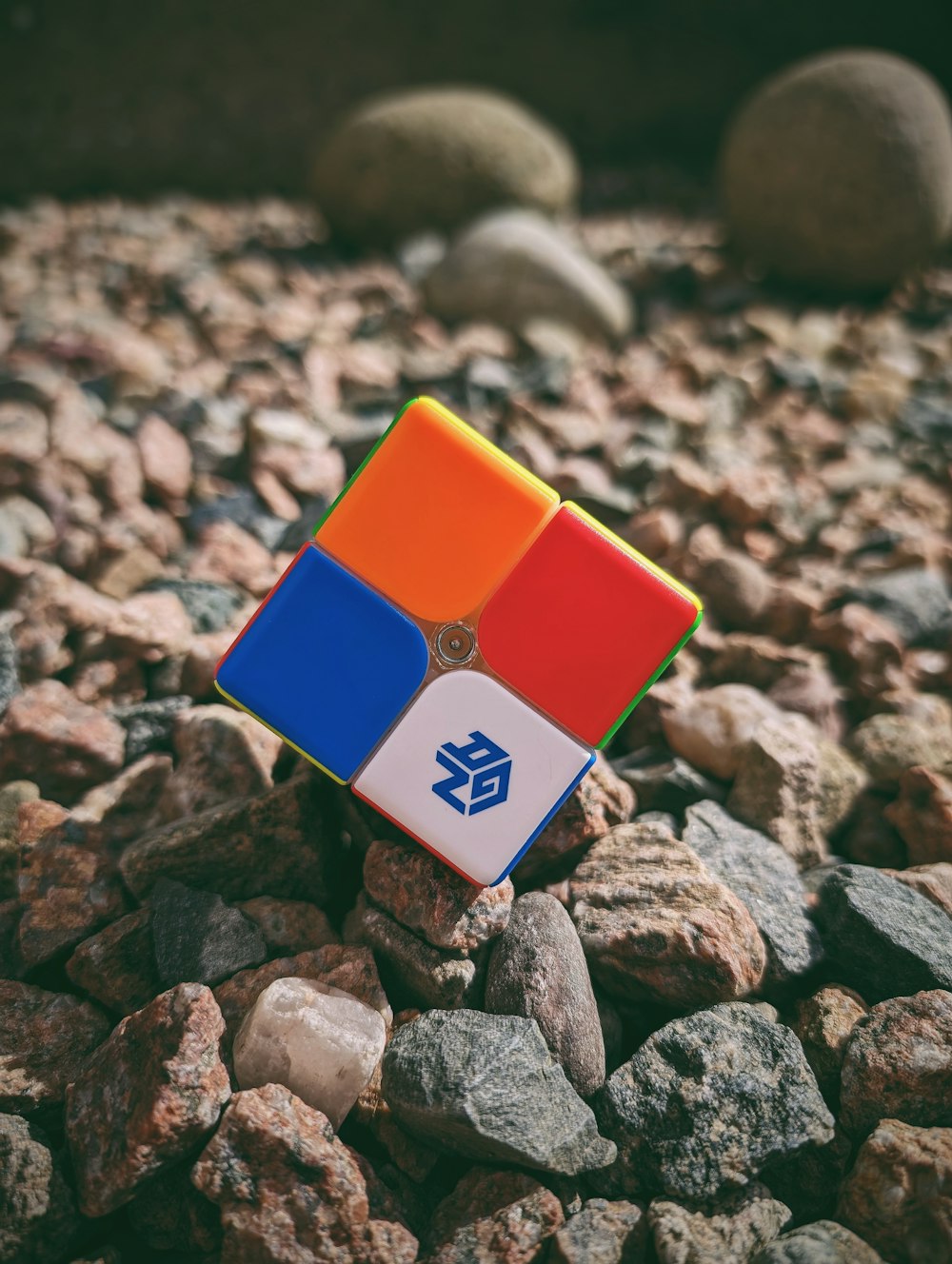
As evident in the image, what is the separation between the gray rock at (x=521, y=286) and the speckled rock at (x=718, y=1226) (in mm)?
3124

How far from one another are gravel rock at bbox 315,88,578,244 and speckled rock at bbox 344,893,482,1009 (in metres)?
3.96

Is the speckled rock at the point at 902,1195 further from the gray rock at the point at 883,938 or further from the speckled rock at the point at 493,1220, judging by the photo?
the speckled rock at the point at 493,1220

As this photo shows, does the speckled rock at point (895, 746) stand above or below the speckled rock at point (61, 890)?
above

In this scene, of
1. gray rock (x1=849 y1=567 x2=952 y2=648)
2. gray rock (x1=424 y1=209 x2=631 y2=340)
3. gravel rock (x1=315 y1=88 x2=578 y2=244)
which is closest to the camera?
gray rock (x1=849 y1=567 x2=952 y2=648)

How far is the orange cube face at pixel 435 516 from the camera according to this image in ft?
4.28

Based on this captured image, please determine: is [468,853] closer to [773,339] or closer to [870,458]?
[870,458]

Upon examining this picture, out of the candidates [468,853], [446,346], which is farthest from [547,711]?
[446,346]

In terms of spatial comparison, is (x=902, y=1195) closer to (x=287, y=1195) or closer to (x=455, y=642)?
(x=287, y=1195)

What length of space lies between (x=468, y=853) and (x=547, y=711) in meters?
0.25

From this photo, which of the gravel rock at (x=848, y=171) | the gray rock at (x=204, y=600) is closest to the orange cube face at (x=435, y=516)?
the gray rock at (x=204, y=600)

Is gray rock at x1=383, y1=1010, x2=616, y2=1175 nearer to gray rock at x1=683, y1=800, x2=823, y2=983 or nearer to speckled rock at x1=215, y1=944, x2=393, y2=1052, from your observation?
speckled rock at x1=215, y1=944, x2=393, y2=1052

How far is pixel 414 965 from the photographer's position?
140cm

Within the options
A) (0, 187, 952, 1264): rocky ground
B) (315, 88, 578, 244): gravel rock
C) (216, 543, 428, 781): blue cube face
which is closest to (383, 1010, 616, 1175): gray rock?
(0, 187, 952, 1264): rocky ground

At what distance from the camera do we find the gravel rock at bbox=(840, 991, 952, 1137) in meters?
1.29
